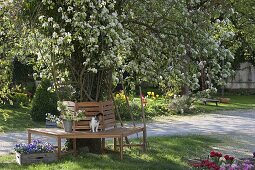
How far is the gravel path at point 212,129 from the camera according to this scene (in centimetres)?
1145

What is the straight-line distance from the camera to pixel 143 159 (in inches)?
350

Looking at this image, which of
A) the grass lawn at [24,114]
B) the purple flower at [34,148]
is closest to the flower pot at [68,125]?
the purple flower at [34,148]

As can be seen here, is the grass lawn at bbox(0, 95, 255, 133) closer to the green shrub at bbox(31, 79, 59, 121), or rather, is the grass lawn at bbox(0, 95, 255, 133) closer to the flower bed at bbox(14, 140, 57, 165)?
the green shrub at bbox(31, 79, 59, 121)

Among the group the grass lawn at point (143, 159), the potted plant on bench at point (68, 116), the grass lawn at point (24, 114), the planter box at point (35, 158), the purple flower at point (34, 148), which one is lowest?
the grass lawn at point (143, 159)

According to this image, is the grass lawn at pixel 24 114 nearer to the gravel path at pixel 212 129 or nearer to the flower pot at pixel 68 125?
the gravel path at pixel 212 129

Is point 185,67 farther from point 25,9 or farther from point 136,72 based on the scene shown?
point 25,9

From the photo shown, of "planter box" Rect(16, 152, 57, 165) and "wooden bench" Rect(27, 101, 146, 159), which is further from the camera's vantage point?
"wooden bench" Rect(27, 101, 146, 159)

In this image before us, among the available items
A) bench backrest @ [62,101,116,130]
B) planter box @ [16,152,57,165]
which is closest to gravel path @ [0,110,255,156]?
planter box @ [16,152,57,165]

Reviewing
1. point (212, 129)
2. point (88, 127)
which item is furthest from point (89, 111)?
point (212, 129)

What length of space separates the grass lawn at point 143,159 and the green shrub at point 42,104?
18.1 feet

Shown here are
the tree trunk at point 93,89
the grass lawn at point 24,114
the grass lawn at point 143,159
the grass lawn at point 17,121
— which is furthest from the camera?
the grass lawn at point 24,114

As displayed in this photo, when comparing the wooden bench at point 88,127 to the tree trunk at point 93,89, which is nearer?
the wooden bench at point 88,127

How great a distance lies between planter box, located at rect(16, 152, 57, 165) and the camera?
8.34m

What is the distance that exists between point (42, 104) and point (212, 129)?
5835mm
